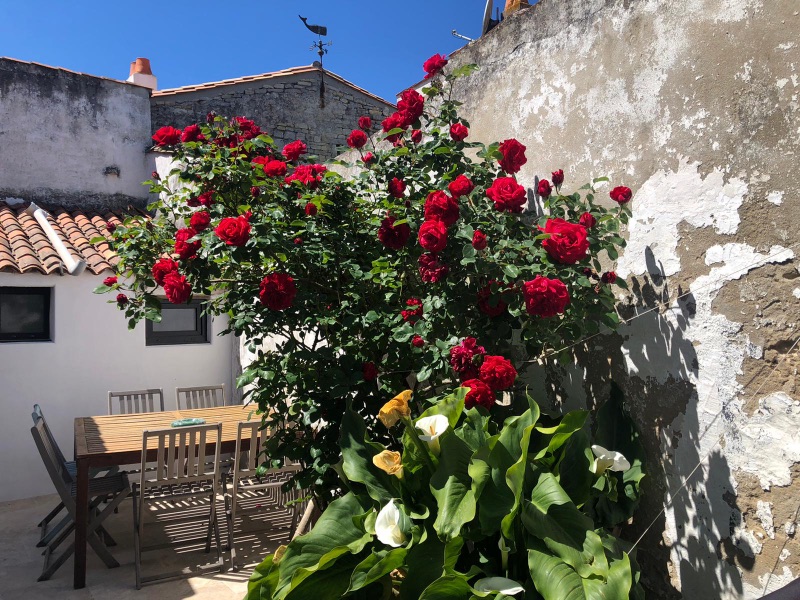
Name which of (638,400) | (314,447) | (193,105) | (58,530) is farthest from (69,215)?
(638,400)

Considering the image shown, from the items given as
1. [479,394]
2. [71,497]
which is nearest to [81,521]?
[71,497]

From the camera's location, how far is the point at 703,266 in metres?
2.22

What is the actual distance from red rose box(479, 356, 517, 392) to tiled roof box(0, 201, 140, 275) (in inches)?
184

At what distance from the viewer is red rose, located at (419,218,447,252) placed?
237 cm

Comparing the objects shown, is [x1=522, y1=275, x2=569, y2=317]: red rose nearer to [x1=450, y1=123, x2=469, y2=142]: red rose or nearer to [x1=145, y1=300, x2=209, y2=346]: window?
[x1=450, y1=123, x2=469, y2=142]: red rose

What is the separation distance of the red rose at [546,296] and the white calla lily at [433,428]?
50 centimetres

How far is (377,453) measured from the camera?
2.52m

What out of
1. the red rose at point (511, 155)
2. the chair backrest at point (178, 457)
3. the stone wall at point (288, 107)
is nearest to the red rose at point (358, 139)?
the red rose at point (511, 155)

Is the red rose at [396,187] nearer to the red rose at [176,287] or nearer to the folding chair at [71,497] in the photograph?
the red rose at [176,287]

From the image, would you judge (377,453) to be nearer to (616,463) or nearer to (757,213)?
(616,463)

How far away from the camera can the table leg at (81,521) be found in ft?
13.9

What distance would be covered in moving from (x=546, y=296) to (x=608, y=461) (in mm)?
624

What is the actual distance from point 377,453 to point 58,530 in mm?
3522

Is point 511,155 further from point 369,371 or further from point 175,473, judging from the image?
point 175,473
